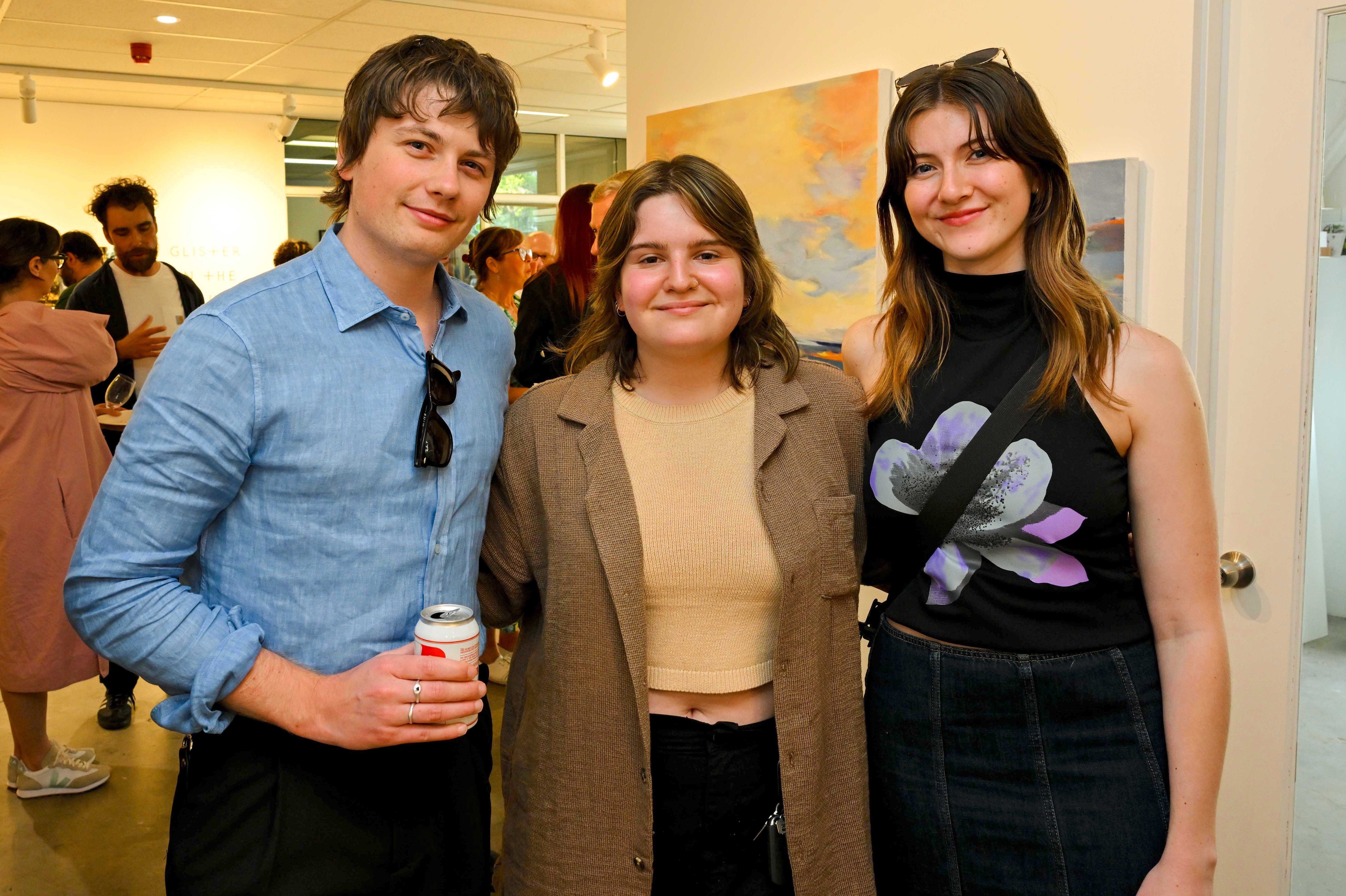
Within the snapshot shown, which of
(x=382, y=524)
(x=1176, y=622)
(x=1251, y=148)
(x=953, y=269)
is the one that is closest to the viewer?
(x=382, y=524)

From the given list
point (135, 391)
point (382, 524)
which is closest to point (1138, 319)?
point (382, 524)

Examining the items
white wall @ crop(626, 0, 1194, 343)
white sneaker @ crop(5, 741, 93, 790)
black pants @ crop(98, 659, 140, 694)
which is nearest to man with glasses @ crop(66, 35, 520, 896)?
white wall @ crop(626, 0, 1194, 343)

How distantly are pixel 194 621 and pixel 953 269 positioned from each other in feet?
3.96

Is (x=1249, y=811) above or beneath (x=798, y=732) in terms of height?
beneath

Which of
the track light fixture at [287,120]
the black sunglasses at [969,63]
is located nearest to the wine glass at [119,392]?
the black sunglasses at [969,63]

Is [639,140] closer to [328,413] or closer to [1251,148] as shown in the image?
[1251,148]

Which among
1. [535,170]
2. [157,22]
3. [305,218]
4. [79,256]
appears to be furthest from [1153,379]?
[535,170]

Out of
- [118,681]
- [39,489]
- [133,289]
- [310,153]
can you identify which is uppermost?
[310,153]

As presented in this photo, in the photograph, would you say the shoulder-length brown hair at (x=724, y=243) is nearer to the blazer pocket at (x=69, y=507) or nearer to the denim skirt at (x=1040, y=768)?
the denim skirt at (x=1040, y=768)

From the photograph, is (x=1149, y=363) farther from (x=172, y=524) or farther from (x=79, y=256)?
(x=79, y=256)

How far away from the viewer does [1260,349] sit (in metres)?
2.07

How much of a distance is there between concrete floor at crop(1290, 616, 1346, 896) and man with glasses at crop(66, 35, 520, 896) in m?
1.71

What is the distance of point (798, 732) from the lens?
1.56 metres

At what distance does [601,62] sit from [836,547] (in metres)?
5.77
